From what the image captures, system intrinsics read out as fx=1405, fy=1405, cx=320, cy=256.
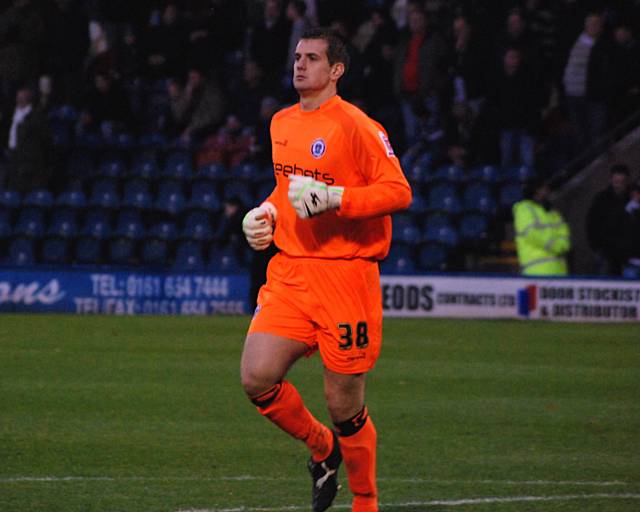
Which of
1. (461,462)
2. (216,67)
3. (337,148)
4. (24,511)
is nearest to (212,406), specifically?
(461,462)

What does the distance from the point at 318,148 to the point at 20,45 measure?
17.6 metres

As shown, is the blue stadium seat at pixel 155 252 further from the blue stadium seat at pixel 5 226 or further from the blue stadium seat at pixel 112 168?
the blue stadium seat at pixel 5 226

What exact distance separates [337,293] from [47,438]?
11.6 feet

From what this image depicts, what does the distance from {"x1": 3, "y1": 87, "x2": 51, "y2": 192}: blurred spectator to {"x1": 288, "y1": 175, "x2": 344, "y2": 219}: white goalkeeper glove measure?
15.9 m

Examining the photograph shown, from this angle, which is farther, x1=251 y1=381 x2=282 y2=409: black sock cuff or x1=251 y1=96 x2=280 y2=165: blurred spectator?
x1=251 y1=96 x2=280 y2=165: blurred spectator

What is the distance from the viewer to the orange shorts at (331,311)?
6.62m

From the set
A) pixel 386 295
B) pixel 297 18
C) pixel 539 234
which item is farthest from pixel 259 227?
pixel 297 18

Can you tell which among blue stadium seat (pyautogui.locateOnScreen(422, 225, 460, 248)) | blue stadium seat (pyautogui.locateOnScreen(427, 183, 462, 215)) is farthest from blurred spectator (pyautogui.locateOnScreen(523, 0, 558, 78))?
blue stadium seat (pyautogui.locateOnScreen(422, 225, 460, 248))

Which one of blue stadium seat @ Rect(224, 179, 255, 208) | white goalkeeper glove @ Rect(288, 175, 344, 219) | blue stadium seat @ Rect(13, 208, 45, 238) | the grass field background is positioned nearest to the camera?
white goalkeeper glove @ Rect(288, 175, 344, 219)

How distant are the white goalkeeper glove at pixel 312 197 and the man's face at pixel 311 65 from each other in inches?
23.5

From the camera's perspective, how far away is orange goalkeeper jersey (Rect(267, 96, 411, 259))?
663cm

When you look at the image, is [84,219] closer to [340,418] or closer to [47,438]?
[47,438]

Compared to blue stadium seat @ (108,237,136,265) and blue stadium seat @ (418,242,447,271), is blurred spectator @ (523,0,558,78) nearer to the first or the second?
blue stadium seat @ (418,242,447,271)

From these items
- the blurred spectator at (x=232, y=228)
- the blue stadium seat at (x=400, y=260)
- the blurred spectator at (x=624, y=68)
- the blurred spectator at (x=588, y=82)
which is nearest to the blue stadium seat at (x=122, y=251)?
the blurred spectator at (x=232, y=228)
